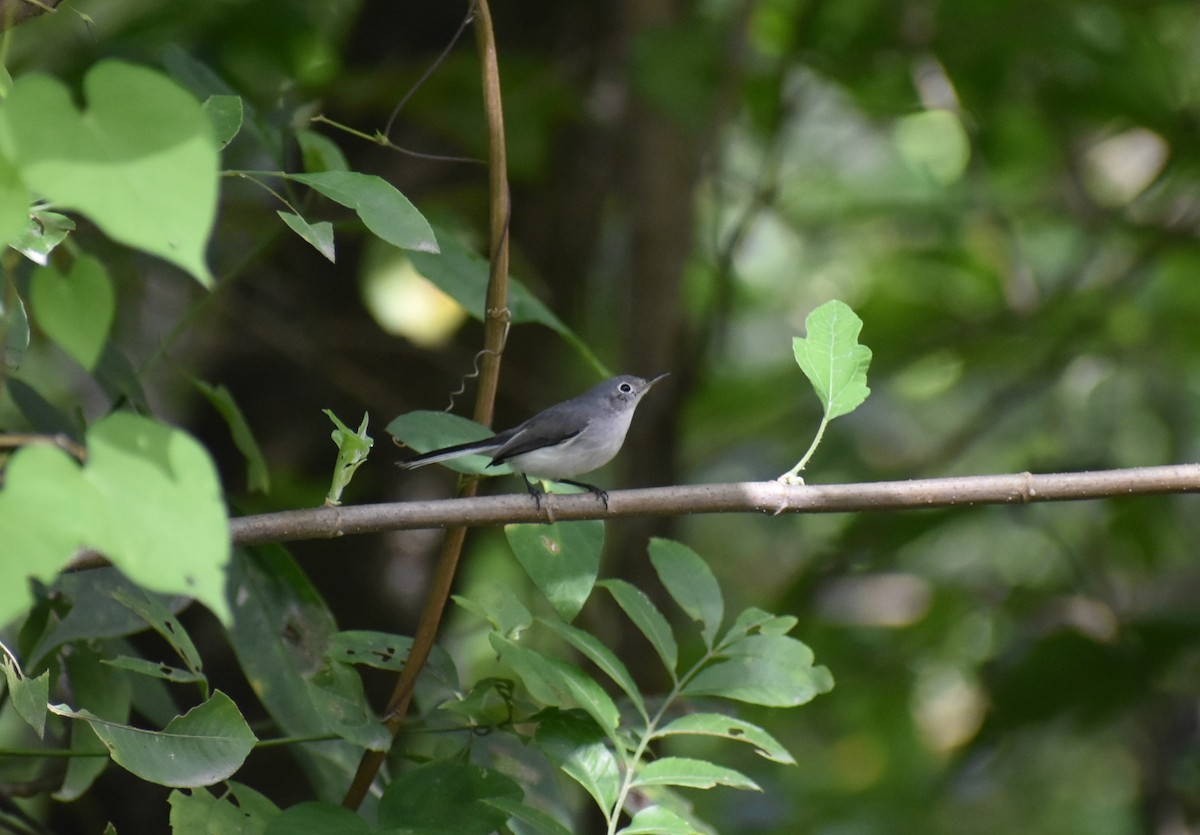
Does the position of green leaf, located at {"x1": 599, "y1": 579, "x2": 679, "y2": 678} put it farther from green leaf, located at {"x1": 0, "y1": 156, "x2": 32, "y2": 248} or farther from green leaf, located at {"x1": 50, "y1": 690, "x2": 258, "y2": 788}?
green leaf, located at {"x1": 0, "y1": 156, "x2": 32, "y2": 248}

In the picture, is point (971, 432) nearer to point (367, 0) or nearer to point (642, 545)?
point (642, 545)

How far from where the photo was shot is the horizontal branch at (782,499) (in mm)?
1616

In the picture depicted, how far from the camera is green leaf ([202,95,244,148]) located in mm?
1716

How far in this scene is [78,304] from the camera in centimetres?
98

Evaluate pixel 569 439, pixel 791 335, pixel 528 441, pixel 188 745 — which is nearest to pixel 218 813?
pixel 188 745

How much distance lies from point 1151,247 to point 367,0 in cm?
339

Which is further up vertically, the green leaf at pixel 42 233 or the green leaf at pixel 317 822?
the green leaf at pixel 42 233

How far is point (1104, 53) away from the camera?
4371 mm

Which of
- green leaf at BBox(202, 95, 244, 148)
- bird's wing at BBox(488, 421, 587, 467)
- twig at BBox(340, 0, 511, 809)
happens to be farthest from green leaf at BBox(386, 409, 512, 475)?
bird's wing at BBox(488, 421, 587, 467)

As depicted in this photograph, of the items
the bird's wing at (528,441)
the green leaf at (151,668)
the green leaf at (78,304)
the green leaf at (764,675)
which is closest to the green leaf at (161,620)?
the green leaf at (151,668)

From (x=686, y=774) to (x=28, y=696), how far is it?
3.03 feet

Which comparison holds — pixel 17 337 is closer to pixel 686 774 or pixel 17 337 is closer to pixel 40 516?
pixel 40 516

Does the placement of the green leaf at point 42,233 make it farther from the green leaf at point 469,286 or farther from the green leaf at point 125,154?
the green leaf at point 469,286

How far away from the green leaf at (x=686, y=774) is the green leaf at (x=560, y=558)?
26cm
